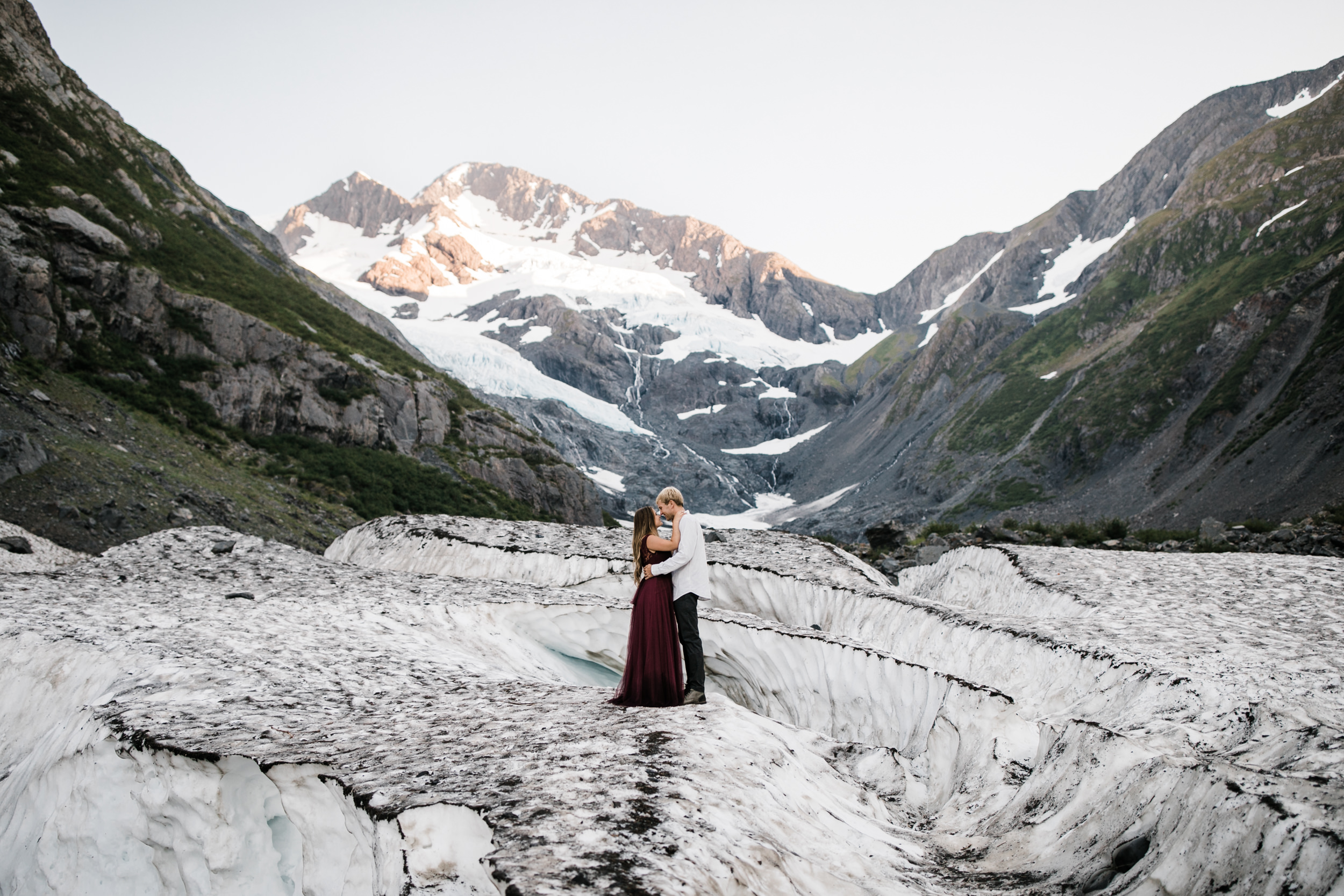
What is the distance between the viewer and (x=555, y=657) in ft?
45.5

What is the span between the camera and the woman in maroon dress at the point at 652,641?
8148mm

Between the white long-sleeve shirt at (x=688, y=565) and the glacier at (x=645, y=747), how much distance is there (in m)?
1.32

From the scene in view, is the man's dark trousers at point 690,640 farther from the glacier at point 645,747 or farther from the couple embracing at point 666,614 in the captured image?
the glacier at point 645,747

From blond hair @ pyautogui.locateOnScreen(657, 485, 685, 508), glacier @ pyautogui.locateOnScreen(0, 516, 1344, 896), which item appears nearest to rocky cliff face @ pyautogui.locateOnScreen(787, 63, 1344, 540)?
glacier @ pyautogui.locateOnScreen(0, 516, 1344, 896)

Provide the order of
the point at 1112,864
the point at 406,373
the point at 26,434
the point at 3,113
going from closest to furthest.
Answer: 1. the point at 1112,864
2. the point at 26,434
3. the point at 3,113
4. the point at 406,373

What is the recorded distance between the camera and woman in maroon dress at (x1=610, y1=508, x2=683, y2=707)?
8.15 meters

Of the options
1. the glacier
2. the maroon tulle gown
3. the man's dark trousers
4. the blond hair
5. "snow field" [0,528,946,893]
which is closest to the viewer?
"snow field" [0,528,946,893]

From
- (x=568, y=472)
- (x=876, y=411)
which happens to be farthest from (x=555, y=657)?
(x=876, y=411)

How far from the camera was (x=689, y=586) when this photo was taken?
27.5 ft

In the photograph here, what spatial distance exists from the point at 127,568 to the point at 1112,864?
18.3 m

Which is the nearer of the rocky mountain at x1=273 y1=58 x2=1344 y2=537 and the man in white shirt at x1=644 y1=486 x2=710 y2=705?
the man in white shirt at x1=644 y1=486 x2=710 y2=705

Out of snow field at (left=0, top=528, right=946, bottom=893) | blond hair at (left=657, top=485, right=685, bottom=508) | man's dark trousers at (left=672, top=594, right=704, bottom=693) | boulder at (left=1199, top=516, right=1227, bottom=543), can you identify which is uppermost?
boulder at (left=1199, top=516, right=1227, bottom=543)

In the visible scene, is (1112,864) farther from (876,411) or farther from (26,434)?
(876,411)

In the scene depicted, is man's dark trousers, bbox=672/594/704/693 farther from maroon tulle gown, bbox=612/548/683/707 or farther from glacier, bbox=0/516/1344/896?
glacier, bbox=0/516/1344/896
